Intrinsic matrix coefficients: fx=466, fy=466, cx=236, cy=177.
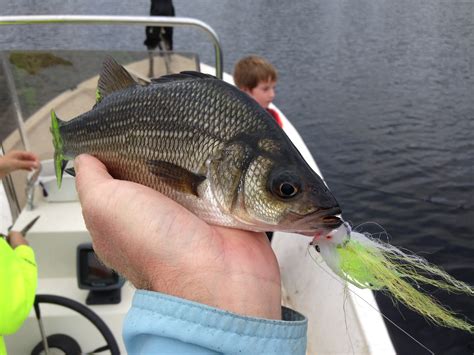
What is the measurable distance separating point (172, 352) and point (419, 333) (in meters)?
6.18

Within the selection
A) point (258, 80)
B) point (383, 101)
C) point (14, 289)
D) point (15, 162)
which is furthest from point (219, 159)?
point (383, 101)

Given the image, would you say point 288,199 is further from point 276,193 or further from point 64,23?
point 64,23

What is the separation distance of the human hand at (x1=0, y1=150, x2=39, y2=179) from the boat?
24.6 inches

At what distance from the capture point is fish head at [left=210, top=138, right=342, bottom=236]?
152cm

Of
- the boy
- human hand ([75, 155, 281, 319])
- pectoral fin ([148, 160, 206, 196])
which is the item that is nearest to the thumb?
human hand ([75, 155, 281, 319])

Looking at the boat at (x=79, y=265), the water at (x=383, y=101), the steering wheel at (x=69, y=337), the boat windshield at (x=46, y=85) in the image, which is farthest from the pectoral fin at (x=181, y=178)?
the water at (x=383, y=101)

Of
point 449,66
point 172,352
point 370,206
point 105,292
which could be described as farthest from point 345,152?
point 172,352

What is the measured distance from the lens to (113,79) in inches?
82.0

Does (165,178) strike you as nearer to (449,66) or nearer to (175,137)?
(175,137)

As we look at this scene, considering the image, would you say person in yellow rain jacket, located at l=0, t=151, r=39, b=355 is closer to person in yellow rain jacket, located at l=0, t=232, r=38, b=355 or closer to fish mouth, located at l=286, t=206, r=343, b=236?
person in yellow rain jacket, located at l=0, t=232, r=38, b=355

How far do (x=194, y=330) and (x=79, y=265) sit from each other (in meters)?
2.71

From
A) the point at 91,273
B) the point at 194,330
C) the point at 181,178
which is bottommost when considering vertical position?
the point at 91,273

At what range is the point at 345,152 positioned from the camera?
38.8ft

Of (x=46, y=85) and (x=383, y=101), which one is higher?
(x=46, y=85)
